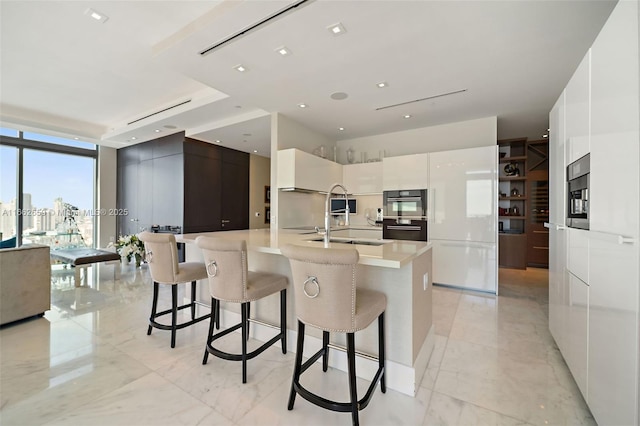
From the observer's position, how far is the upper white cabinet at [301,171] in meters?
4.05

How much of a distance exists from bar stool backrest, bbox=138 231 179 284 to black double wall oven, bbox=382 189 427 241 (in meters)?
3.22

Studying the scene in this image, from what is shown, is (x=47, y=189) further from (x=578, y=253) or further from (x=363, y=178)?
(x=578, y=253)

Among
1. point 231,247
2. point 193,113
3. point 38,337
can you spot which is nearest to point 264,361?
point 231,247

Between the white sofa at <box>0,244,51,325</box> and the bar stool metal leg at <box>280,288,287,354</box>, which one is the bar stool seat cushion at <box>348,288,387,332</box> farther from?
the white sofa at <box>0,244,51,325</box>

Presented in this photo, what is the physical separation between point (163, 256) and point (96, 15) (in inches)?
88.3

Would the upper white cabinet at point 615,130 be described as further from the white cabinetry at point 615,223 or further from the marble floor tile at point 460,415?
the marble floor tile at point 460,415

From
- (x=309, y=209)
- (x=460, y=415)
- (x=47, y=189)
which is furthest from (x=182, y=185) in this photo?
(x=460, y=415)

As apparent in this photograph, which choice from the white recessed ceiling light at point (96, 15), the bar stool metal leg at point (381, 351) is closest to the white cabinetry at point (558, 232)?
the bar stool metal leg at point (381, 351)

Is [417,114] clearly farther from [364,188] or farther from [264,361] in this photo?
[264,361]

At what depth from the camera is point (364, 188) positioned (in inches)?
198

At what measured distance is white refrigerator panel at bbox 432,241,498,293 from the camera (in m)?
3.79

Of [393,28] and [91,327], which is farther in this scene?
[91,327]

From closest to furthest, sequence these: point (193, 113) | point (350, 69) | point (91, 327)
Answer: point (91, 327)
point (350, 69)
point (193, 113)

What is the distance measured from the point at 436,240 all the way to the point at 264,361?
10.2 ft
